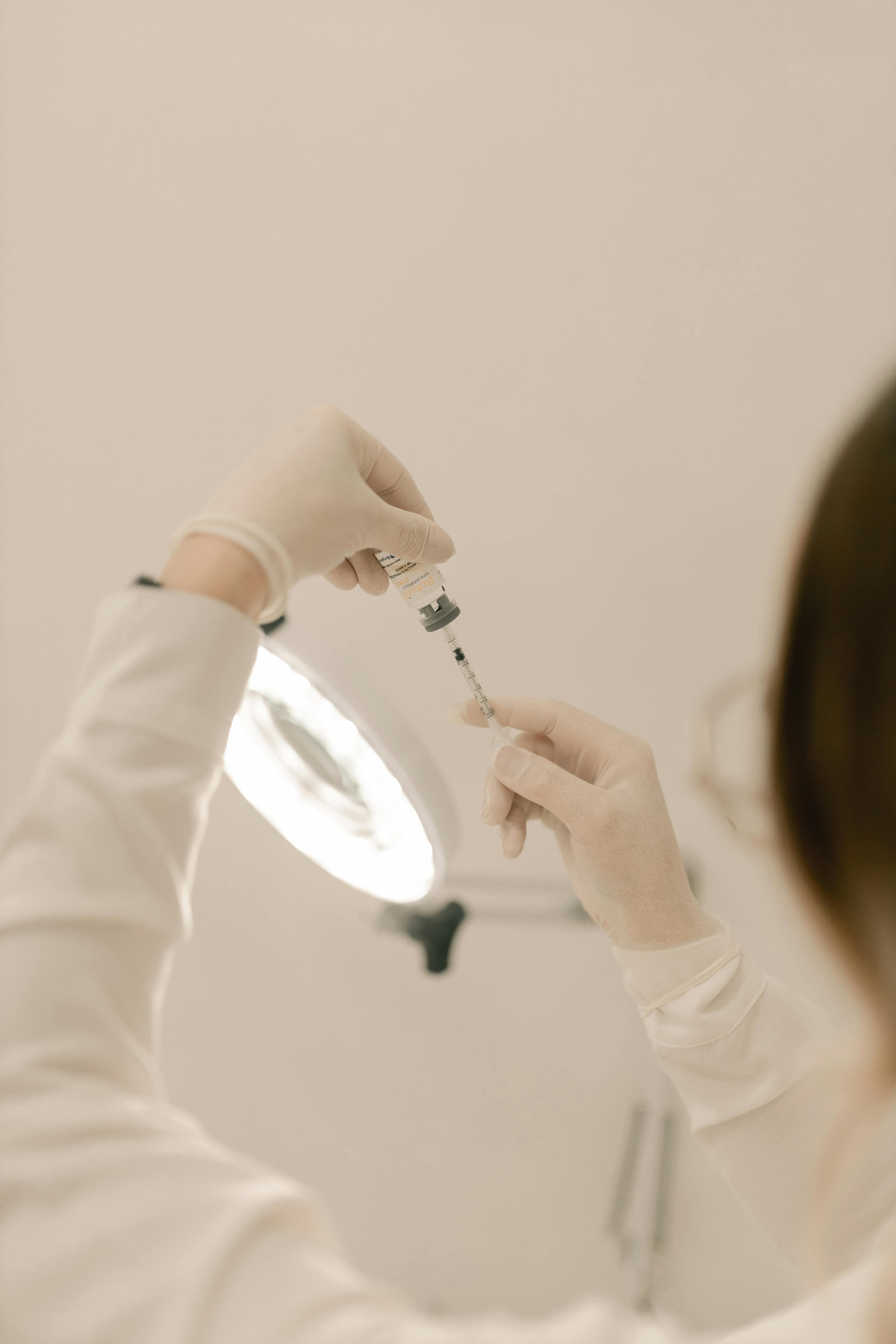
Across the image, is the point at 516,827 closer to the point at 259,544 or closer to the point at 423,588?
the point at 423,588

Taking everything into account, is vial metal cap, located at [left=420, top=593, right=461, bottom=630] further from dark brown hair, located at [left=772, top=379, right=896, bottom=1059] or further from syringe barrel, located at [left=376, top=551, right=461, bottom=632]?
dark brown hair, located at [left=772, top=379, right=896, bottom=1059]

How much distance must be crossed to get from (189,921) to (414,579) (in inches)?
14.6

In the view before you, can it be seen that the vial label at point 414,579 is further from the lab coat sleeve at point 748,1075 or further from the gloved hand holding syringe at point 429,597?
the lab coat sleeve at point 748,1075

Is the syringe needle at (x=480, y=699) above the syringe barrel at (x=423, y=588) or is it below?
below

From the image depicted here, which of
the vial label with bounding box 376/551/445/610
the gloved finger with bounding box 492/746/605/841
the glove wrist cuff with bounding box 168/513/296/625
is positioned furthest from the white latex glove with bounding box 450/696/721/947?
the glove wrist cuff with bounding box 168/513/296/625

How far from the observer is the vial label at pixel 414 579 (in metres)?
0.72

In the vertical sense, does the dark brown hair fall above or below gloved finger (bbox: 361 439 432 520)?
below

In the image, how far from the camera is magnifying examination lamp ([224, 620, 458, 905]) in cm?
53

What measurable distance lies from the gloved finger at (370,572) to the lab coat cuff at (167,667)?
0.27 meters

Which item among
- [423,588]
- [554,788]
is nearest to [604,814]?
[554,788]

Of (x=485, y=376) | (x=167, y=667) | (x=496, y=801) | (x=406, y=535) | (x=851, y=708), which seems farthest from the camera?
(x=485, y=376)

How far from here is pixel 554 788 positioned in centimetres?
74

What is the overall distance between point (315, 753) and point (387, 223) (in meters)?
1.02

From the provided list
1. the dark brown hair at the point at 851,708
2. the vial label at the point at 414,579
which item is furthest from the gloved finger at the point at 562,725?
the dark brown hair at the point at 851,708
